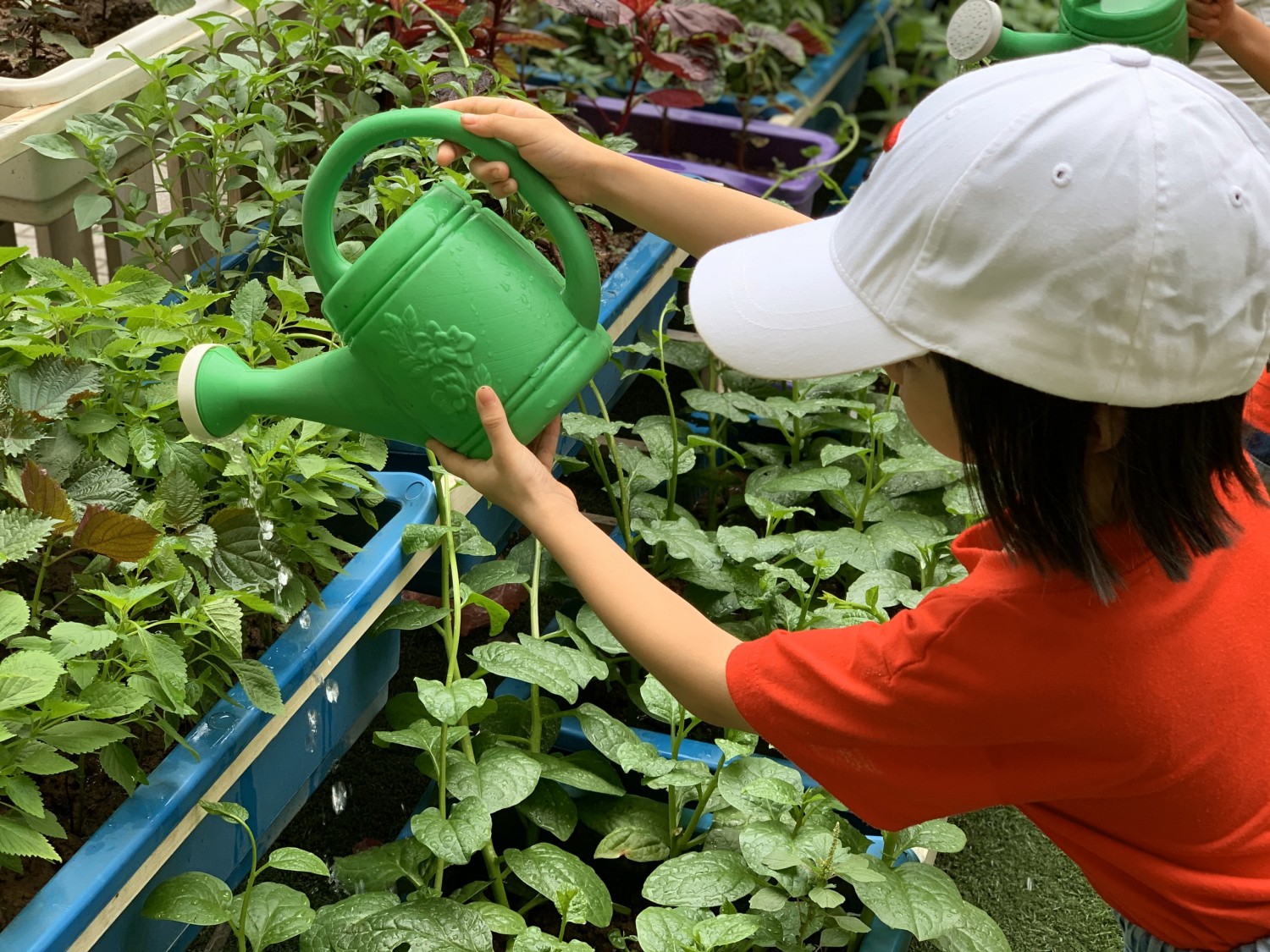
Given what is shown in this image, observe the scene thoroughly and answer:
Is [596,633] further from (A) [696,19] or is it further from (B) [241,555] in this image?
(A) [696,19]

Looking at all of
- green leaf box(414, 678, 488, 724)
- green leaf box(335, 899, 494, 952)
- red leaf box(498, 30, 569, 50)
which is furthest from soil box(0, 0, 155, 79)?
green leaf box(335, 899, 494, 952)

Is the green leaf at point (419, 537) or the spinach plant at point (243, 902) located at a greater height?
the green leaf at point (419, 537)

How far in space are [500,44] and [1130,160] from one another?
1.54m

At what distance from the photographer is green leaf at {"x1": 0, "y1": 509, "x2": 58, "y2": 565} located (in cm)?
89

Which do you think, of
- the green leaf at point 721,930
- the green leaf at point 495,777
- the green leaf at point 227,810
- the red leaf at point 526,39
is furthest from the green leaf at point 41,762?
the red leaf at point 526,39

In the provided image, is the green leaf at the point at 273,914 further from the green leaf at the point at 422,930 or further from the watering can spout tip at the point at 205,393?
the watering can spout tip at the point at 205,393

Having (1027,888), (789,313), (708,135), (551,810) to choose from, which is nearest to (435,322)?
(789,313)

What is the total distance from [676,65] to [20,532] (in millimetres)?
1521

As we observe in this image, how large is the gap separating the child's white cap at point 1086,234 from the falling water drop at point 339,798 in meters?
0.92

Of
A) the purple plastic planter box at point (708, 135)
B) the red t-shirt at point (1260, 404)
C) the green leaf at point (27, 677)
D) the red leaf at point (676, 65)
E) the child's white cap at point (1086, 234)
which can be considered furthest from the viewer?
the purple plastic planter box at point (708, 135)

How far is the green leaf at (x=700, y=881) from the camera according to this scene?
3.51ft

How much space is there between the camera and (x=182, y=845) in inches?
37.4

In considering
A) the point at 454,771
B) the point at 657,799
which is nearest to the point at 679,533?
the point at 657,799

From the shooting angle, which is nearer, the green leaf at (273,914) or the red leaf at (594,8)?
the green leaf at (273,914)
